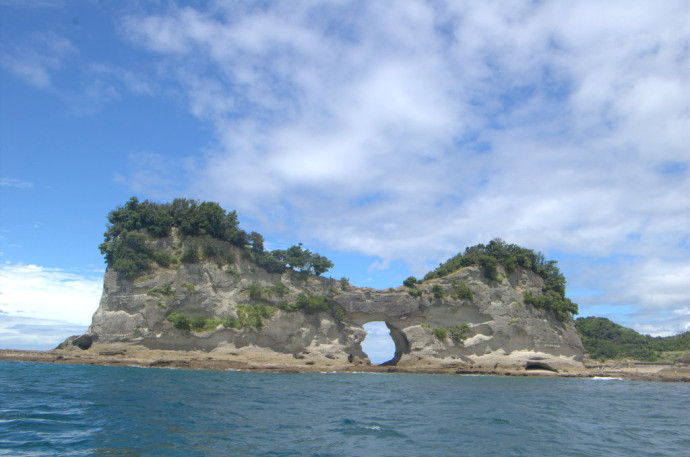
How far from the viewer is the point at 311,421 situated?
619 inches

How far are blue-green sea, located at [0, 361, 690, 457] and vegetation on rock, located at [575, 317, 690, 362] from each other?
158 feet

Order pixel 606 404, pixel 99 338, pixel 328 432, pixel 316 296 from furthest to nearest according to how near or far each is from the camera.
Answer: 1. pixel 316 296
2. pixel 99 338
3. pixel 606 404
4. pixel 328 432

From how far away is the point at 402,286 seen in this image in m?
50.8

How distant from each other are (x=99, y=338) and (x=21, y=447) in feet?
112

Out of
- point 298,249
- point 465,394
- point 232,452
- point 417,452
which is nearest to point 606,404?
point 465,394

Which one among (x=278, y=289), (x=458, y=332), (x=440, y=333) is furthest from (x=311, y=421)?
(x=458, y=332)

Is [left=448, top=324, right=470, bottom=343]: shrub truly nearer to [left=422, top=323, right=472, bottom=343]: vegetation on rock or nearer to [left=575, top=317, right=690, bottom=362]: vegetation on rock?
[left=422, top=323, right=472, bottom=343]: vegetation on rock

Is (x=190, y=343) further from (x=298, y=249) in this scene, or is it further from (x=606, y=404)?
(x=606, y=404)

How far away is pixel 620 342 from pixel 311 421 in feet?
251

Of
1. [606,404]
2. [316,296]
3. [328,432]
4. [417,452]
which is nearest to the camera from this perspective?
[417,452]

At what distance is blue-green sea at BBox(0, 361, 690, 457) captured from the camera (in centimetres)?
1173

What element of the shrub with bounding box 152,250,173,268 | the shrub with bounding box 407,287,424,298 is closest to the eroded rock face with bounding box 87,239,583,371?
the shrub with bounding box 407,287,424,298

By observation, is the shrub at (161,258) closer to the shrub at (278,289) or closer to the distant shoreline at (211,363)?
the distant shoreline at (211,363)

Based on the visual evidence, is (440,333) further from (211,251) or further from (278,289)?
(211,251)
